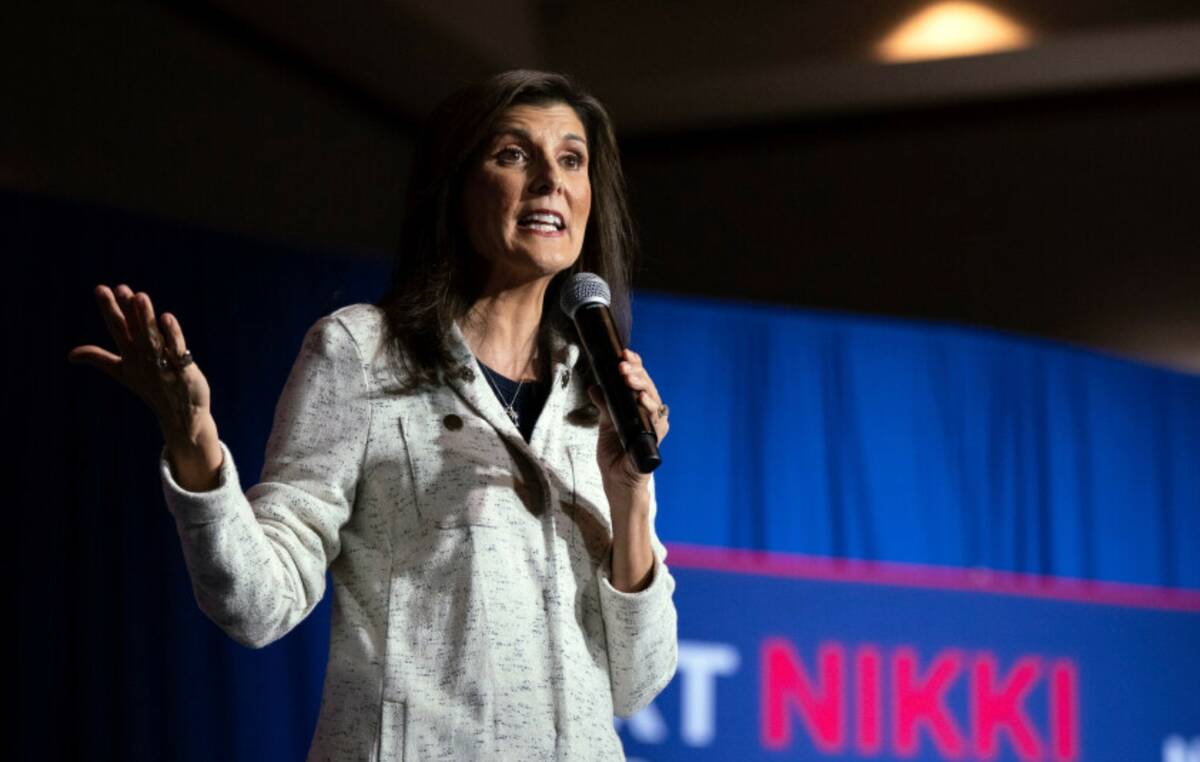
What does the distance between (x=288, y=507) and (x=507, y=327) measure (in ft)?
1.10

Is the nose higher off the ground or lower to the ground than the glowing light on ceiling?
lower

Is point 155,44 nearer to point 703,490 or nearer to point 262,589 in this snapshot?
point 703,490

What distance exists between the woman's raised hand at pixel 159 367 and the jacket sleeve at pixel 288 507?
3 cm

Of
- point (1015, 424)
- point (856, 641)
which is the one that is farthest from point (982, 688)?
point (1015, 424)

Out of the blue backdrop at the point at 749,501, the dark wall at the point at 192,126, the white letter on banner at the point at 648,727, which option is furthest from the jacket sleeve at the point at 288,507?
the dark wall at the point at 192,126

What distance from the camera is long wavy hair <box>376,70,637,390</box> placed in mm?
1596

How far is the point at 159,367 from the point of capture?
1.28 meters

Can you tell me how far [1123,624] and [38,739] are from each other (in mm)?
2474

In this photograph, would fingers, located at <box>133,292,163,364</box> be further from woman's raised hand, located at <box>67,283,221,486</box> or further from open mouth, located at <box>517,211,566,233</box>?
open mouth, located at <box>517,211,566,233</box>

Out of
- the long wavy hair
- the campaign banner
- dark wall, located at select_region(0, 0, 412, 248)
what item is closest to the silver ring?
the long wavy hair

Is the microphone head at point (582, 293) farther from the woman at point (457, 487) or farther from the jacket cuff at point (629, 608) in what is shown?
the jacket cuff at point (629, 608)

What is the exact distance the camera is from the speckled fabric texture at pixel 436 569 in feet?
4.62

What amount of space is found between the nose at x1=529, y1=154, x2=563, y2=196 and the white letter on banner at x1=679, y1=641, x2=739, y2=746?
1.80 m

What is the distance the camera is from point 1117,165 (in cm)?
497
